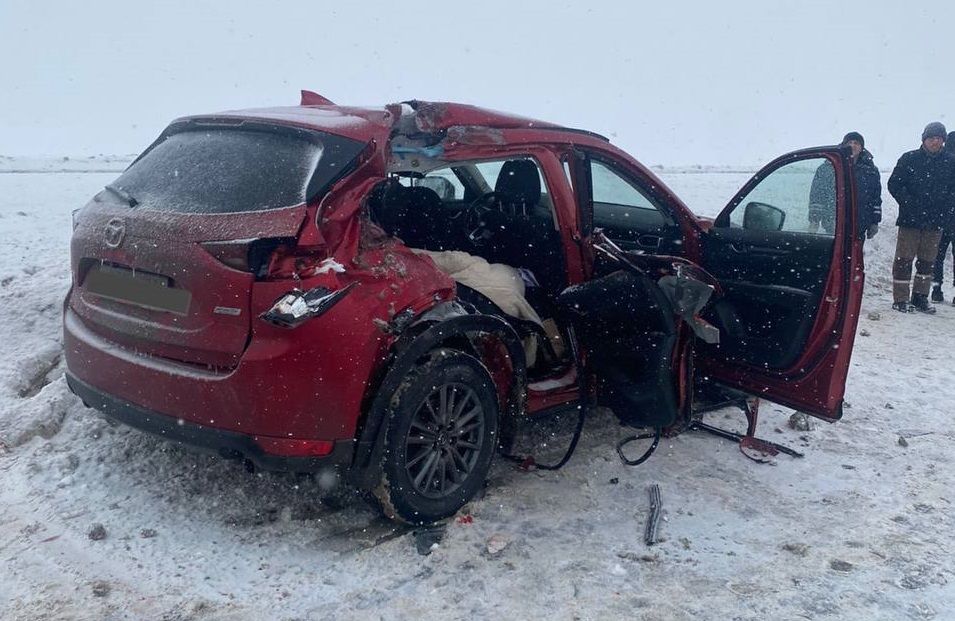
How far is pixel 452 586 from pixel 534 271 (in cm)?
208

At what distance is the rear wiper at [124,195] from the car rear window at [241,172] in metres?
0.01

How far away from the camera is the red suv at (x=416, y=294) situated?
2936 mm

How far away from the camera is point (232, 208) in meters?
3.03

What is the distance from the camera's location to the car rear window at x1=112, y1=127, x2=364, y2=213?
10.0 ft

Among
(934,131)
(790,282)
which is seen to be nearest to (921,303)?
(934,131)

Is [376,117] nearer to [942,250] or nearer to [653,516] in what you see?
[653,516]

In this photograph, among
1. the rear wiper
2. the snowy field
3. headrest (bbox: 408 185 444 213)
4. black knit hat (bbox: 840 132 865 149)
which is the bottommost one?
the snowy field

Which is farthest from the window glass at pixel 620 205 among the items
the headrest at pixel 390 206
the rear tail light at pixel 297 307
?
the rear tail light at pixel 297 307

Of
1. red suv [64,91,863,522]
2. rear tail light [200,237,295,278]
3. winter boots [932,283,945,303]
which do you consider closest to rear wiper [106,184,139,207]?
red suv [64,91,863,522]

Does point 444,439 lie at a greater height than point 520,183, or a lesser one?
lesser

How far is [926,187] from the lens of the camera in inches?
332

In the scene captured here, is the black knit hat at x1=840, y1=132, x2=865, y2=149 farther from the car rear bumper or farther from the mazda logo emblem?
the mazda logo emblem

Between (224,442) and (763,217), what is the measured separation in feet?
10.8

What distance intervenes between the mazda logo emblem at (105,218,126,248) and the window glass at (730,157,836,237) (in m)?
3.40
